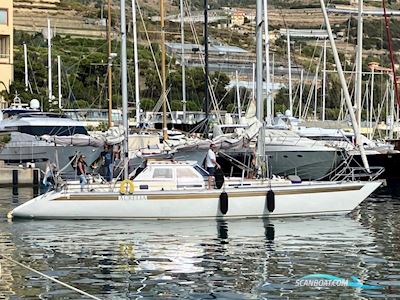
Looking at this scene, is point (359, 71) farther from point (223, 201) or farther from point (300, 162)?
point (223, 201)

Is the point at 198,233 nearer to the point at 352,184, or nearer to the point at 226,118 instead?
the point at 352,184

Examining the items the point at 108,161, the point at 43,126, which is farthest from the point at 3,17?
the point at 108,161

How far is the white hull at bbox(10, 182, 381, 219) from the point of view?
31.3 metres

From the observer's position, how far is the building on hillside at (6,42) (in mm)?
73125

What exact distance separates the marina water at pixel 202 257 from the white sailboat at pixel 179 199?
1.08 feet

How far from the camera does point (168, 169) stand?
32.2m

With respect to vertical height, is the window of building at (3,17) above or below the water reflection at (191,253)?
above

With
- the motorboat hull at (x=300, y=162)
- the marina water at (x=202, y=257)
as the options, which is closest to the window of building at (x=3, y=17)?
the motorboat hull at (x=300, y=162)

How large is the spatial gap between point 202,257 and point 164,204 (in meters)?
6.71

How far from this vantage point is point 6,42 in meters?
74.9

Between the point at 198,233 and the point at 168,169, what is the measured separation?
3.55 meters

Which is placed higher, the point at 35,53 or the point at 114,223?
the point at 35,53

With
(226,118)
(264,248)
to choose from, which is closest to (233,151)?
(264,248)

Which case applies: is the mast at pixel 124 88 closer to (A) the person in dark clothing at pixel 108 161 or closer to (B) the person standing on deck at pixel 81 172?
(B) the person standing on deck at pixel 81 172
